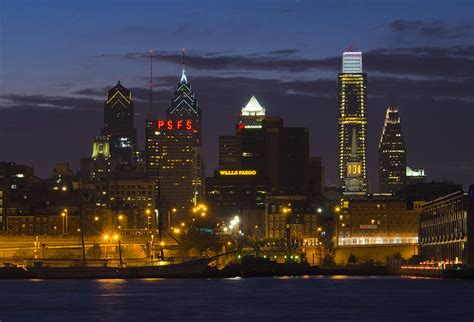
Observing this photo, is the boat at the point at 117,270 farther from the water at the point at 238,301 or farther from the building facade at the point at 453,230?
the building facade at the point at 453,230

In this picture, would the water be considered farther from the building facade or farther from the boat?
the boat

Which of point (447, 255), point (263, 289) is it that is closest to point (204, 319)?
point (263, 289)

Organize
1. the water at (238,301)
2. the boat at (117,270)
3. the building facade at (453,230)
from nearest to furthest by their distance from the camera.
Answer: the water at (238,301) < the building facade at (453,230) < the boat at (117,270)

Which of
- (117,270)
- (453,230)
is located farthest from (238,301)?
(453,230)

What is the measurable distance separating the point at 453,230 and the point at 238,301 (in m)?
63.9

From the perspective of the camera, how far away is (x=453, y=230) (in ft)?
584

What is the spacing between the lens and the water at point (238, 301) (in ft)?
343

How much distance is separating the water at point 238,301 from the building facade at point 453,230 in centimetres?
1238

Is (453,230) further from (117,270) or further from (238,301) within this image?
(238,301)

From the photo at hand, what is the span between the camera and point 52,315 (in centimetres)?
10588

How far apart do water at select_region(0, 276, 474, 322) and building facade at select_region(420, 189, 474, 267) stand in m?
12.4

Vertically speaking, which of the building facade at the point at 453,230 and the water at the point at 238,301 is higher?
the building facade at the point at 453,230

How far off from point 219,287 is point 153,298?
71.0 feet

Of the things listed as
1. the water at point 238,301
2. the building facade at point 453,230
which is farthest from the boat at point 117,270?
the building facade at point 453,230
